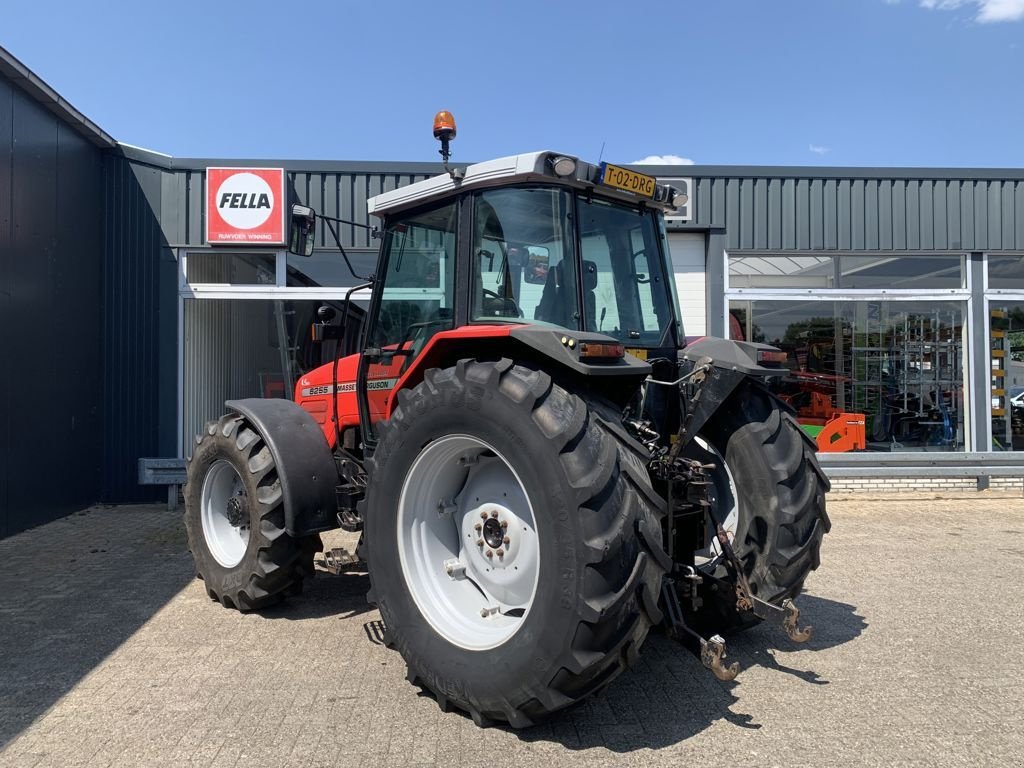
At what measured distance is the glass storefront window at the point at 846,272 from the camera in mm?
10094

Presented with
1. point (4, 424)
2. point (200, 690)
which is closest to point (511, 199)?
point (200, 690)

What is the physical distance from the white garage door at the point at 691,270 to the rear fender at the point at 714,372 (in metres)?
6.05

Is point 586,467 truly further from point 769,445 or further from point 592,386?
point 769,445

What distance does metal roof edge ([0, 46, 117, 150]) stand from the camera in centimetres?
717

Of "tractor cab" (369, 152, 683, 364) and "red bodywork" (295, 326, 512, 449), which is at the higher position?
"tractor cab" (369, 152, 683, 364)

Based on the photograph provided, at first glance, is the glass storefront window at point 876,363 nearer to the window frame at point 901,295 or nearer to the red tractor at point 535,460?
the window frame at point 901,295

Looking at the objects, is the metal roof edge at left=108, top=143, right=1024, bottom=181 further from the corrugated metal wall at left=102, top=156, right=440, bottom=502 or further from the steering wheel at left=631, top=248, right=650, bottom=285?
the steering wheel at left=631, top=248, right=650, bottom=285

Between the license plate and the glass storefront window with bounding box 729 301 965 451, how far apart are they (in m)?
6.58

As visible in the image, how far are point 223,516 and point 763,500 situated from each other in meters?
3.51

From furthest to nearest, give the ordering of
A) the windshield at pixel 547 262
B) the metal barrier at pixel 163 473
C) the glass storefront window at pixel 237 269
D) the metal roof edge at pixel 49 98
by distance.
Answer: the glass storefront window at pixel 237 269, the metal barrier at pixel 163 473, the metal roof edge at pixel 49 98, the windshield at pixel 547 262

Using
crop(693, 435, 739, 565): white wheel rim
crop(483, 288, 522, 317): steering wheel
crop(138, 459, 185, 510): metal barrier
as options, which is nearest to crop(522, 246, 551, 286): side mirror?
crop(483, 288, 522, 317): steering wheel

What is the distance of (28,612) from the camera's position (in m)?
4.85

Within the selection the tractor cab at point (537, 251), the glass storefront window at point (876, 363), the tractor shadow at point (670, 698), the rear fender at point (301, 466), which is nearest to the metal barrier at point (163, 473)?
the rear fender at point (301, 466)

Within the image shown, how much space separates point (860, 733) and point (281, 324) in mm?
8596
